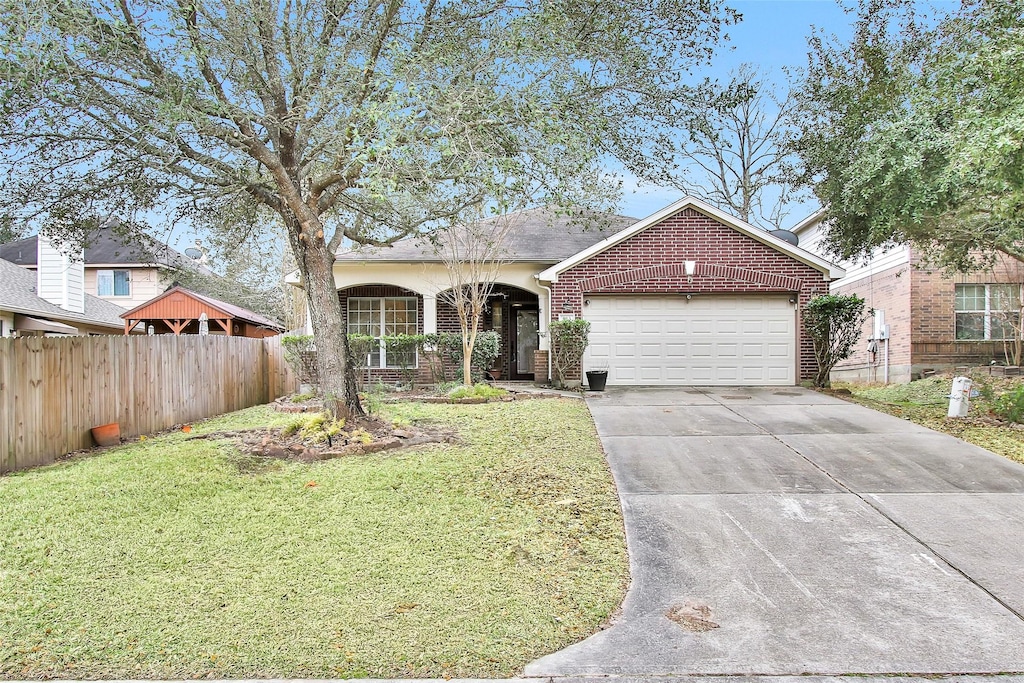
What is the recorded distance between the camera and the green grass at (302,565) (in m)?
3.49

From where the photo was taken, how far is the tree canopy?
24.7 feet

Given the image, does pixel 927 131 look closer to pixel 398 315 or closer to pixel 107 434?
pixel 398 315

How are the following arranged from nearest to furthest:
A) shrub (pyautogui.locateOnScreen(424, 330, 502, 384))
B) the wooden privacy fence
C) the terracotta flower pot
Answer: the wooden privacy fence → the terracotta flower pot → shrub (pyautogui.locateOnScreen(424, 330, 502, 384))

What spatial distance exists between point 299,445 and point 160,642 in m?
4.25

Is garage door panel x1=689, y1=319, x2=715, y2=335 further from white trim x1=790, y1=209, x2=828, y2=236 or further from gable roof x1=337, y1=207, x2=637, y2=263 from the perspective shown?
white trim x1=790, y1=209, x2=828, y2=236

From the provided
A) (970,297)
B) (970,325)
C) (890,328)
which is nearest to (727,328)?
(890,328)

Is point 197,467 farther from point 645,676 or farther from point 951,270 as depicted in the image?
point 951,270

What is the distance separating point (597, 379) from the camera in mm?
13594

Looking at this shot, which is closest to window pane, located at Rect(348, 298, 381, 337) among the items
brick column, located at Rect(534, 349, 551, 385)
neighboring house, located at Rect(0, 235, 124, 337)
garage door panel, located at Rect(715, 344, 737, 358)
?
brick column, located at Rect(534, 349, 551, 385)

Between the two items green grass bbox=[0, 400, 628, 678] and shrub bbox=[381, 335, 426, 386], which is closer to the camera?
green grass bbox=[0, 400, 628, 678]

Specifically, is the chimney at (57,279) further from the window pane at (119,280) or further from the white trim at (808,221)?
the white trim at (808,221)

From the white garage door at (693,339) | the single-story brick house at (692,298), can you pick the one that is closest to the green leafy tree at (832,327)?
the single-story brick house at (692,298)

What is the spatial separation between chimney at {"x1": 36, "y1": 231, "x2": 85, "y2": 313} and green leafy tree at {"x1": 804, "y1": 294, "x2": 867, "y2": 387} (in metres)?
17.2

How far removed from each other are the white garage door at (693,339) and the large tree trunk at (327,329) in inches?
274
